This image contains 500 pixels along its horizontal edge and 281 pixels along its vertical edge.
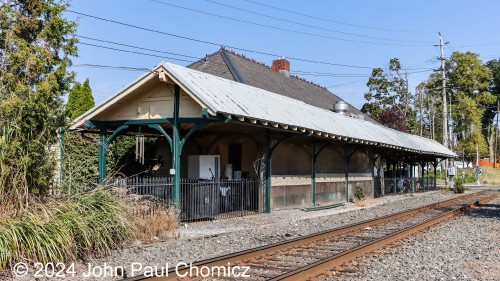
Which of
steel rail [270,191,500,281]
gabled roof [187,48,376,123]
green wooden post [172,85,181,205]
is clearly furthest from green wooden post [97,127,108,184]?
gabled roof [187,48,376,123]

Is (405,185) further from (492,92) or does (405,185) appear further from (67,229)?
(492,92)

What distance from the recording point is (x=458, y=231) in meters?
13.2

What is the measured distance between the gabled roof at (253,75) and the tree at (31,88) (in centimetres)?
1562

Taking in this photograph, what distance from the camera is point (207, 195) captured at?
1486 centimetres

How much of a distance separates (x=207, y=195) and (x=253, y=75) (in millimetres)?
13801

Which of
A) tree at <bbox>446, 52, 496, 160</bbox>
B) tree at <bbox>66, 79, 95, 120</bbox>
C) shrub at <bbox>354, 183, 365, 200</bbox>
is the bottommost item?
shrub at <bbox>354, 183, 365, 200</bbox>

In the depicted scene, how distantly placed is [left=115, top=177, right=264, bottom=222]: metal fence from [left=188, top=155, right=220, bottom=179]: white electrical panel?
0.90m

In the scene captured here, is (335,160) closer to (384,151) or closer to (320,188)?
(320,188)

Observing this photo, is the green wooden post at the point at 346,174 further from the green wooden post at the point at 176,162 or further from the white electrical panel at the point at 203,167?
the green wooden post at the point at 176,162

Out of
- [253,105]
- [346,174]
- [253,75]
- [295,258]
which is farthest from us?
[253,75]

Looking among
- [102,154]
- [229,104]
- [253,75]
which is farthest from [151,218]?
[253,75]

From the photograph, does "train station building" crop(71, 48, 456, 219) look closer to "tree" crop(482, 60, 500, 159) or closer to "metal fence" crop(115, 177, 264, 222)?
"metal fence" crop(115, 177, 264, 222)

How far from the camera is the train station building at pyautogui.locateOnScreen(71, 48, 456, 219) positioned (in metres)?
14.2

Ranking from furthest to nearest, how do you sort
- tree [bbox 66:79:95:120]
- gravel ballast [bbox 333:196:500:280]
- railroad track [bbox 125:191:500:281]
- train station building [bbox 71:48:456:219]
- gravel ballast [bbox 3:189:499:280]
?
tree [bbox 66:79:95:120]
train station building [bbox 71:48:456:219]
gravel ballast [bbox 3:189:499:280]
gravel ballast [bbox 333:196:500:280]
railroad track [bbox 125:191:500:281]
